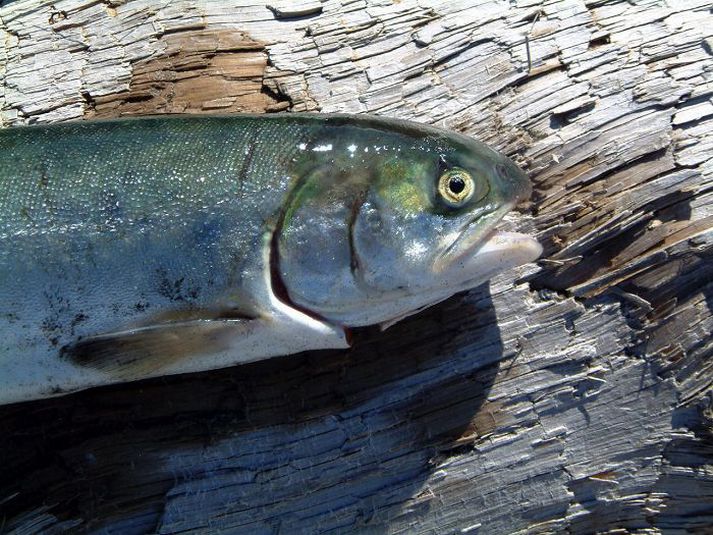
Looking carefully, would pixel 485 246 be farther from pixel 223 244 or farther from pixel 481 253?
pixel 223 244

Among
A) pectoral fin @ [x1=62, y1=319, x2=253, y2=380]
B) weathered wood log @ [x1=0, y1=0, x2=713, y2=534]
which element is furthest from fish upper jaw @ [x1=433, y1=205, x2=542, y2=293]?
pectoral fin @ [x1=62, y1=319, x2=253, y2=380]

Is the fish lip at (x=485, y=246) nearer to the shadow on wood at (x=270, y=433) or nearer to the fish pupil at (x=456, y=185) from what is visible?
the fish pupil at (x=456, y=185)

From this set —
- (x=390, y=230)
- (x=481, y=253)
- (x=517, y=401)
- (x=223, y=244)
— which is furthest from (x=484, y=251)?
(x=223, y=244)

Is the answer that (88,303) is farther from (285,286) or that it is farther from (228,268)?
(285,286)

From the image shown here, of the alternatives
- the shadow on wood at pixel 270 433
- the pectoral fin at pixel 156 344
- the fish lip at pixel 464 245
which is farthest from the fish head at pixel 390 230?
the shadow on wood at pixel 270 433

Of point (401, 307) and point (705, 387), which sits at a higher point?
point (401, 307)

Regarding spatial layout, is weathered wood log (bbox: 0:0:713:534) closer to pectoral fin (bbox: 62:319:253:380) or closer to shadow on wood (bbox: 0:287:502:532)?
shadow on wood (bbox: 0:287:502:532)

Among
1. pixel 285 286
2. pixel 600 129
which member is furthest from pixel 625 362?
pixel 285 286
